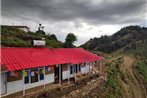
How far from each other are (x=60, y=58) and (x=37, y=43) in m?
3.36

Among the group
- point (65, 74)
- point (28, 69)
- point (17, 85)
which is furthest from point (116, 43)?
point (17, 85)

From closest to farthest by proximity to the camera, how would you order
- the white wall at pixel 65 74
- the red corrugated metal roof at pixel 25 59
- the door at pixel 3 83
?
the door at pixel 3 83
the red corrugated metal roof at pixel 25 59
the white wall at pixel 65 74

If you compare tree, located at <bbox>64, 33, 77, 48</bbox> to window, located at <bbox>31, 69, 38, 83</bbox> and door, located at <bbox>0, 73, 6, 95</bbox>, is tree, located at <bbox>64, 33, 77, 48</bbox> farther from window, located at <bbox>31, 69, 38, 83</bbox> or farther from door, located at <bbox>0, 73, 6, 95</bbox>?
door, located at <bbox>0, 73, 6, 95</bbox>

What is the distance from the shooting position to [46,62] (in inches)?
770

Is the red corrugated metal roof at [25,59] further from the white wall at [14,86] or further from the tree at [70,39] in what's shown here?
the tree at [70,39]

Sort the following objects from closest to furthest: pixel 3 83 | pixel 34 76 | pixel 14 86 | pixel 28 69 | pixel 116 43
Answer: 1. pixel 3 83
2. pixel 14 86
3. pixel 28 69
4. pixel 34 76
5. pixel 116 43

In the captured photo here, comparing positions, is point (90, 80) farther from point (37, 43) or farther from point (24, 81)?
point (24, 81)

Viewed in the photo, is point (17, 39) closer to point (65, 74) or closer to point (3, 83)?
point (65, 74)

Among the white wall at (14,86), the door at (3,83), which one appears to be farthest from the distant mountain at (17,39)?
the door at (3,83)

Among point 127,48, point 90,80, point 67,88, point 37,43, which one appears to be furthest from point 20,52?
point 127,48

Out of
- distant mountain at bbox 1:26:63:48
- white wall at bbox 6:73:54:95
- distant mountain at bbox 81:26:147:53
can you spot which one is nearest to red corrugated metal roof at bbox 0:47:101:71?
white wall at bbox 6:73:54:95

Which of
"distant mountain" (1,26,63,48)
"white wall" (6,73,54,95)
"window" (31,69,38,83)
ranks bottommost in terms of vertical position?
"white wall" (6,73,54,95)

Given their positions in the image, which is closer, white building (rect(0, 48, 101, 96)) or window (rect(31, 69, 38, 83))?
white building (rect(0, 48, 101, 96))

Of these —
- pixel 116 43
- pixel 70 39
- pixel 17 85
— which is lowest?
pixel 17 85
